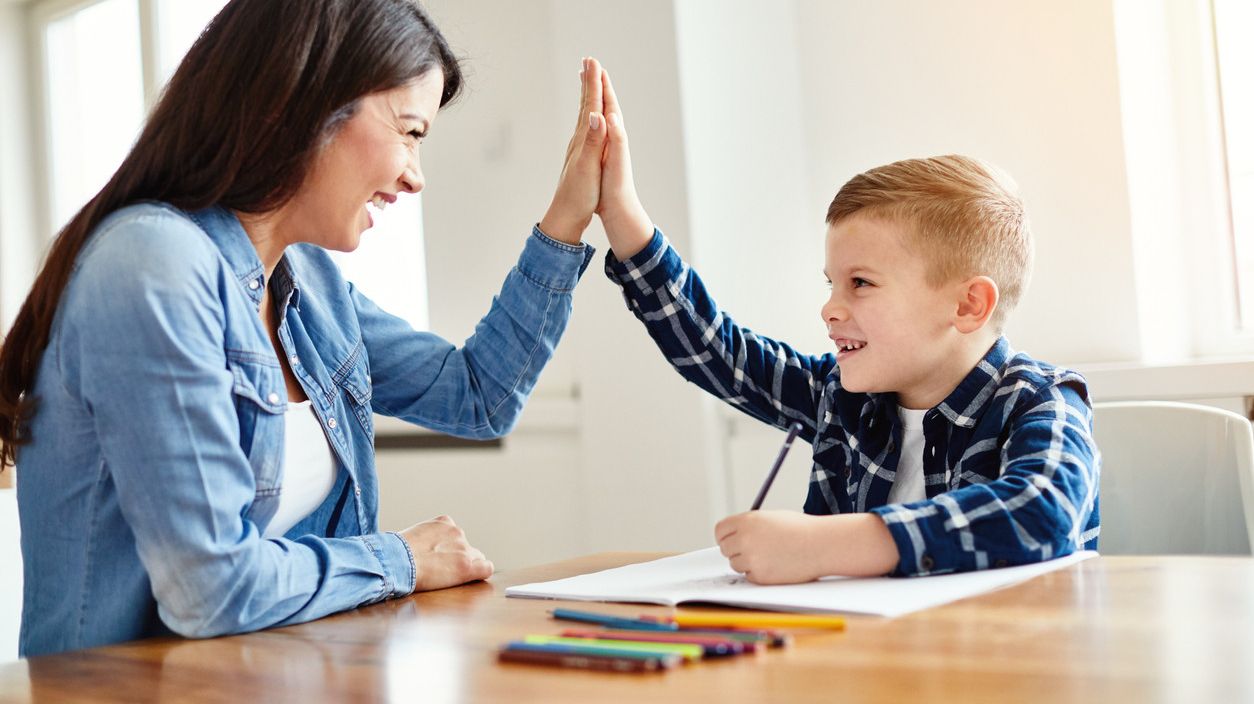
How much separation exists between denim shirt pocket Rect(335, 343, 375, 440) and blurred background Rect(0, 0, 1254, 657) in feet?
2.40

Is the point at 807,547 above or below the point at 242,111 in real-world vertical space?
below

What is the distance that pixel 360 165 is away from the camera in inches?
47.4

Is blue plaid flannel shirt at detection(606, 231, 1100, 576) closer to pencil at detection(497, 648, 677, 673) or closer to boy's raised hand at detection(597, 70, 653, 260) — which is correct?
boy's raised hand at detection(597, 70, 653, 260)

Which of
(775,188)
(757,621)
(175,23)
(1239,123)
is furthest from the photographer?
(175,23)

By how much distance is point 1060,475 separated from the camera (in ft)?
3.40

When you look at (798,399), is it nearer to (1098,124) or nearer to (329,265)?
(329,265)

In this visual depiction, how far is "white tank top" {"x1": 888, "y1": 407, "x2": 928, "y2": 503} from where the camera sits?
1.30 m

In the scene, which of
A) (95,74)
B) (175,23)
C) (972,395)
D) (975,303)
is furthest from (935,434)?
(95,74)

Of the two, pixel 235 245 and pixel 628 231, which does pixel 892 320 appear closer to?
pixel 628 231

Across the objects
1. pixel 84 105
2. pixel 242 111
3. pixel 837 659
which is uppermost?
pixel 84 105

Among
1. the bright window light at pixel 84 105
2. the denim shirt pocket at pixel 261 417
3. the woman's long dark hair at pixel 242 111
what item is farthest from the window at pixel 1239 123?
the bright window light at pixel 84 105

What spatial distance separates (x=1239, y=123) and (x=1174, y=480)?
41.0 inches

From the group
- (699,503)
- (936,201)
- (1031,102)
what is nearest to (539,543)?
(699,503)

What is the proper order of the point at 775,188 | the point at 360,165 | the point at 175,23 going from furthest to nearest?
the point at 175,23 → the point at 775,188 → the point at 360,165
